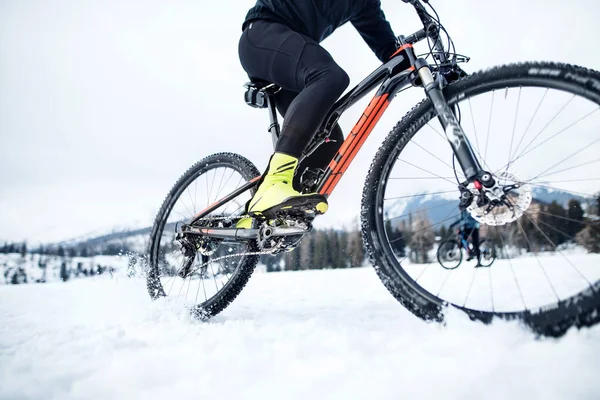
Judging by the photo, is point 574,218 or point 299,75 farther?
point 299,75

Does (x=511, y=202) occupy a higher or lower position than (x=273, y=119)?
lower

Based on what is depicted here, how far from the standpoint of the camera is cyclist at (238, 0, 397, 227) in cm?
179

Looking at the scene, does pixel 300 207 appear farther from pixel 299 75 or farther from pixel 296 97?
pixel 299 75

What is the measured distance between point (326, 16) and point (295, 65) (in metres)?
0.42

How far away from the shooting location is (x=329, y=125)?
205 cm

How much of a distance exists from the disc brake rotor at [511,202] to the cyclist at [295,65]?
0.77m

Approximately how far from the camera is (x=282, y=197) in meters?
1.76

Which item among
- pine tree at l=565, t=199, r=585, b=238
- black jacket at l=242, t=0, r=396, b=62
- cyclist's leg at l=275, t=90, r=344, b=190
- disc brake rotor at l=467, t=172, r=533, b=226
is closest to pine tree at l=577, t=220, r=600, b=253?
pine tree at l=565, t=199, r=585, b=238

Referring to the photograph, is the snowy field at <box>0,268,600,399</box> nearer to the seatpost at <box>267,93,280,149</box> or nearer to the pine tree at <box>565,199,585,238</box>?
the pine tree at <box>565,199,585,238</box>

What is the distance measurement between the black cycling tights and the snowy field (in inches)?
39.8

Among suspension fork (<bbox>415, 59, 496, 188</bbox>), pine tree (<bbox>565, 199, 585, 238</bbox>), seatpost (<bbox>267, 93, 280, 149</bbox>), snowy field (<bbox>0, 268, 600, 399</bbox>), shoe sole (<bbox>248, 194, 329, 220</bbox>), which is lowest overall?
snowy field (<bbox>0, 268, 600, 399</bbox>)

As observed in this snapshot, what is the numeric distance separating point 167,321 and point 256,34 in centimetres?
183

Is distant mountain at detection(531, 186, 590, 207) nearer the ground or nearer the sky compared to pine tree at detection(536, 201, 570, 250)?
nearer the sky

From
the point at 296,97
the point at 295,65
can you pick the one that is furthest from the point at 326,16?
the point at 296,97
